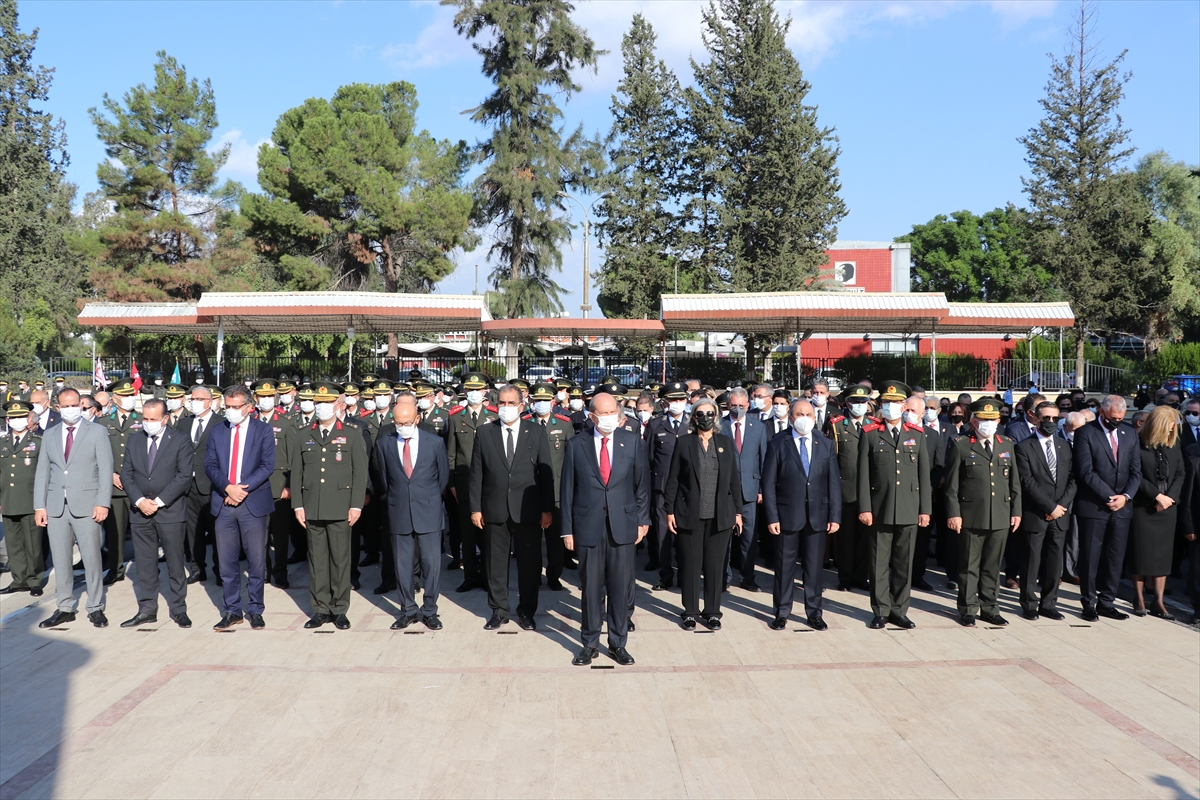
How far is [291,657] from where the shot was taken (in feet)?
21.9

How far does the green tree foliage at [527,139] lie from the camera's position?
36.7 meters

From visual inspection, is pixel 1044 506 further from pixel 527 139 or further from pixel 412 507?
pixel 527 139

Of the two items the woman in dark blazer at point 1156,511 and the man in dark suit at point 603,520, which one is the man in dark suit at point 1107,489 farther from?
the man in dark suit at point 603,520

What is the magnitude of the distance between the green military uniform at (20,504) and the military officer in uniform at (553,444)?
475 centimetres

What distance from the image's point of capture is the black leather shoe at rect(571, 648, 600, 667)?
6535 mm

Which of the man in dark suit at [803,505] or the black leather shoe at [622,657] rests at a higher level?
the man in dark suit at [803,505]

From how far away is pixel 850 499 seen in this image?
873 cm

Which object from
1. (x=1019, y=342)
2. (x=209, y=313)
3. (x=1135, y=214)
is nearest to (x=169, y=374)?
(x=209, y=313)

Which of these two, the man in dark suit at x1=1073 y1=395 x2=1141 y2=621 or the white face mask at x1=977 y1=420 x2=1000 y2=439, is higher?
the white face mask at x1=977 y1=420 x2=1000 y2=439

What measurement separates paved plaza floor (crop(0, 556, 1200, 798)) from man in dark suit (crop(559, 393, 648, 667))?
1.09 ft

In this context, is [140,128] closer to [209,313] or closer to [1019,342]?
[209,313]

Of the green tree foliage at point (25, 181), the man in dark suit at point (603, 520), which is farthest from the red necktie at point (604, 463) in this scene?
the green tree foliage at point (25, 181)

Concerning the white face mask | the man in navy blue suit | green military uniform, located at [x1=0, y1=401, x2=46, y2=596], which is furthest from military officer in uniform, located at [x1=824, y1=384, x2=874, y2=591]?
green military uniform, located at [x1=0, y1=401, x2=46, y2=596]

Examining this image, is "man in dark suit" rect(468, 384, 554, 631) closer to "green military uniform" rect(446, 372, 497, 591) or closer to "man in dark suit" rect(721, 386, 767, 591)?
"green military uniform" rect(446, 372, 497, 591)
